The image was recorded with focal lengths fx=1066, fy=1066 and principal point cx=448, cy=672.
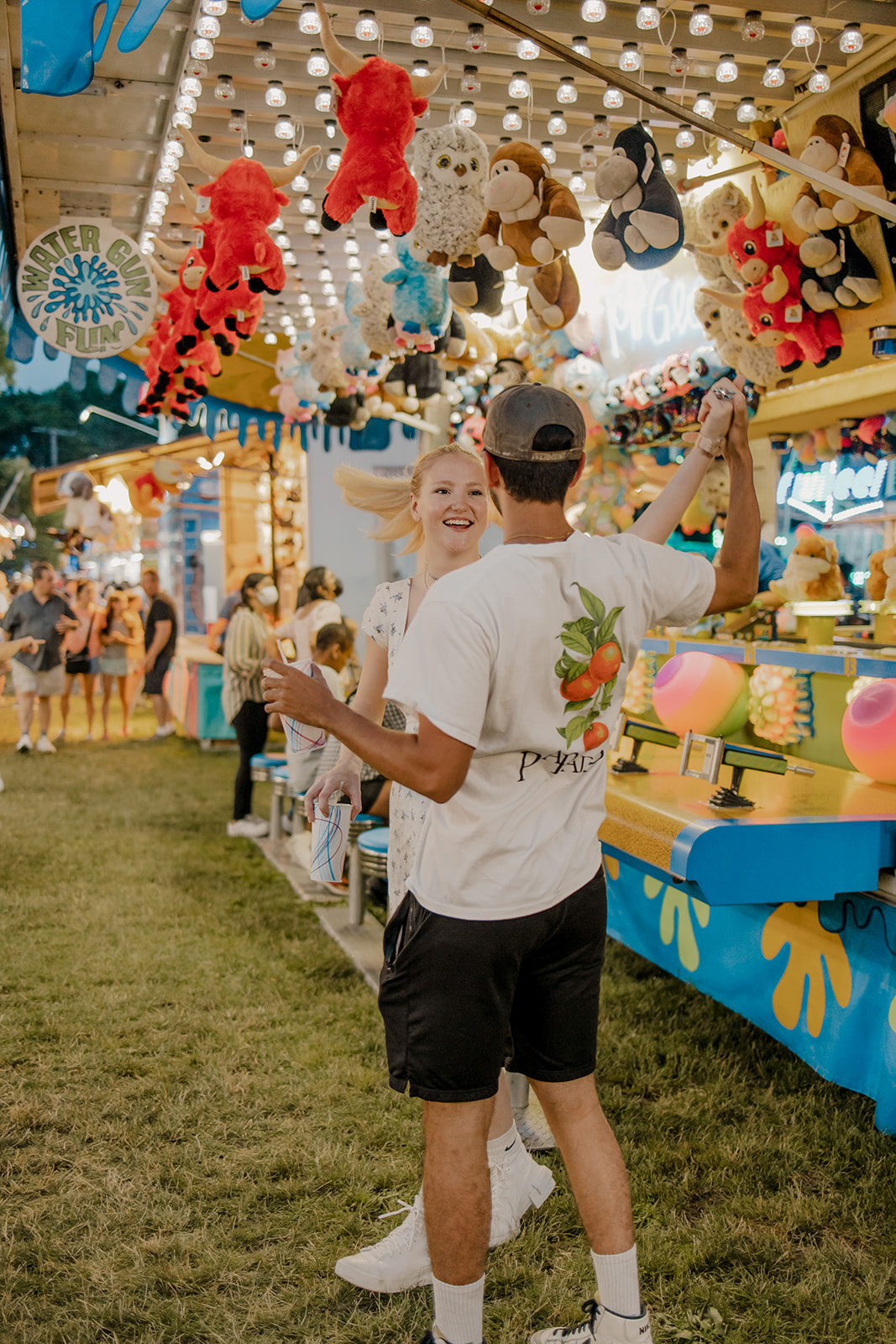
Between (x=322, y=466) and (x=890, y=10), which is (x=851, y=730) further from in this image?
(x=322, y=466)

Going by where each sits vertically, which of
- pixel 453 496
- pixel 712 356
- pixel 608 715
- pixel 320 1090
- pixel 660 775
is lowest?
pixel 320 1090

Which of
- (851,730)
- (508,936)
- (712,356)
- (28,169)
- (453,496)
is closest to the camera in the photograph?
(508,936)

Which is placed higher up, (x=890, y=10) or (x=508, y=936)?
(x=890, y=10)

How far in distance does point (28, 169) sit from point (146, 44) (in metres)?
1.59

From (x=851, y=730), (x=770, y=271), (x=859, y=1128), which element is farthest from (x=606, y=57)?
(x=859, y=1128)

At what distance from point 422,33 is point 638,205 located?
1123 millimetres

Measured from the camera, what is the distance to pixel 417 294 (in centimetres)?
384

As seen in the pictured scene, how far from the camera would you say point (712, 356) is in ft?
14.7

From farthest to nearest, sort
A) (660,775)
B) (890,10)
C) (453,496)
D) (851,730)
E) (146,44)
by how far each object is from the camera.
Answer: (146,44)
(890,10)
(660,775)
(851,730)
(453,496)

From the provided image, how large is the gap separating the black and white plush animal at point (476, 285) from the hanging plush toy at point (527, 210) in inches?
8.7

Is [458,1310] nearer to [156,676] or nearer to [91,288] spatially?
[91,288]

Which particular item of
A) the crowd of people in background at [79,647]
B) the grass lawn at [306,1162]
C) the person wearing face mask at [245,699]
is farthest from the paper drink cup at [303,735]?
the crowd of people in background at [79,647]

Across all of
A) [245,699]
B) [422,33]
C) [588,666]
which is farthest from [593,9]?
[245,699]

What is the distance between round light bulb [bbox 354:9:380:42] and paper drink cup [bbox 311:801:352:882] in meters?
2.72
